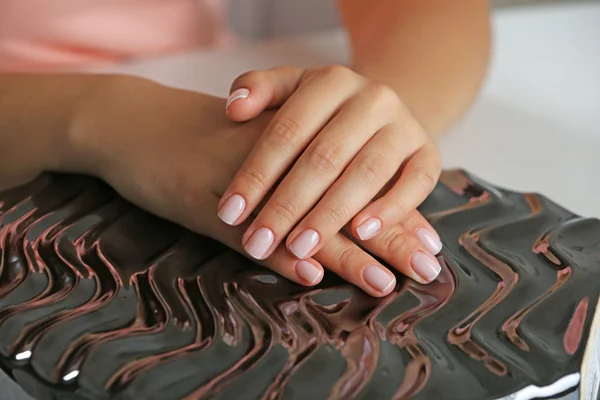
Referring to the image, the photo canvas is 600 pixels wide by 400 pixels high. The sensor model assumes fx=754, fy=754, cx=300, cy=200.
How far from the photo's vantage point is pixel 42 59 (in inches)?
31.5

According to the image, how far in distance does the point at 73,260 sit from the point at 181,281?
6 centimetres

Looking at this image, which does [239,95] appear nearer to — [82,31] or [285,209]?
[285,209]

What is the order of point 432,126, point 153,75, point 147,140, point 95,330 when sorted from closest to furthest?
1. point 95,330
2. point 147,140
3. point 432,126
4. point 153,75

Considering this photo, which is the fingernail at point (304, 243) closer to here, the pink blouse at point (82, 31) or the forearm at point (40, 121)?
the forearm at point (40, 121)

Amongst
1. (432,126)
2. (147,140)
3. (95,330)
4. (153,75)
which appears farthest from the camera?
(153,75)

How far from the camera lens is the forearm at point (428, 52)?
0.60 m

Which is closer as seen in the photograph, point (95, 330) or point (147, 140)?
point (95, 330)

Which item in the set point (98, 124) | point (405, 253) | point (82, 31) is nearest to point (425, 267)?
point (405, 253)

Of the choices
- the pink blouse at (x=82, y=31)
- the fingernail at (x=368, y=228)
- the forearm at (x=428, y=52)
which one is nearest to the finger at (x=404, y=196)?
the fingernail at (x=368, y=228)

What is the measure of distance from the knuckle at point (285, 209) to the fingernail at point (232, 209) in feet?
0.05

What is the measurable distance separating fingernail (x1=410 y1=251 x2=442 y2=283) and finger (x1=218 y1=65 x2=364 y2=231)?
88 millimetres

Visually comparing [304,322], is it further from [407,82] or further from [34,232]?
[407,82]

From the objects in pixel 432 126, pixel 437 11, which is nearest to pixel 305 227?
pixel 432 126

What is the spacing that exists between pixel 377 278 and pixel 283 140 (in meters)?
0.09
